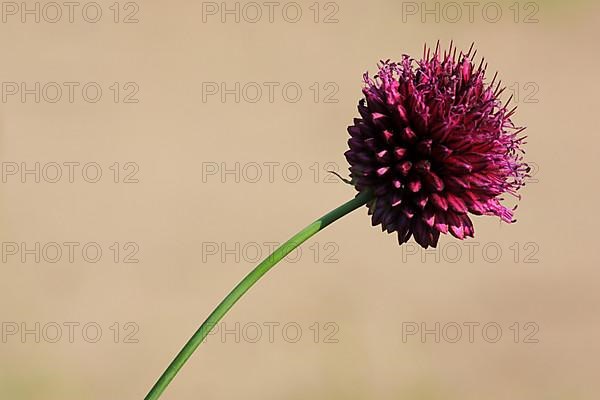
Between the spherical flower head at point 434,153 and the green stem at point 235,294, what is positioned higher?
the spherical flower head at point 434,153

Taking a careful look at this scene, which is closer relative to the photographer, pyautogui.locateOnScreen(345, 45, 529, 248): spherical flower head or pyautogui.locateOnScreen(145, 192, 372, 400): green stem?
pyautogui.locateOnScreen(145, 192, 372, 400): green stem

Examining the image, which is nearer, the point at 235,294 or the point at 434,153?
the point at 235,294

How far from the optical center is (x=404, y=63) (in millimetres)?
982

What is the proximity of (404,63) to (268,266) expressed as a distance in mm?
286

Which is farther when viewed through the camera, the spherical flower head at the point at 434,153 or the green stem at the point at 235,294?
the spherical flower head at the point at 434,153

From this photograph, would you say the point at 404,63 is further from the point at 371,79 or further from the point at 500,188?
the point at 500,188

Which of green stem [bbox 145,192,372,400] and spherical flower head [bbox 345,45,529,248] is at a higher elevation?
spherical flower head [bbox 345,45,529,248]

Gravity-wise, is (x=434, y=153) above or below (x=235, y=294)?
above

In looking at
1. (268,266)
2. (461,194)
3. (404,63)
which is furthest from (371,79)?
(268,266)

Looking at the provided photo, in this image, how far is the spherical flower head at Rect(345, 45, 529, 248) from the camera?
94cm

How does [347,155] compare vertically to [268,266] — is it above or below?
above

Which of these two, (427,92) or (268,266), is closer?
(268,266)

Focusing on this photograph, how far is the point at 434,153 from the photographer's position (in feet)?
3.13

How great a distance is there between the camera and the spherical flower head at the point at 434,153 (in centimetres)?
94
